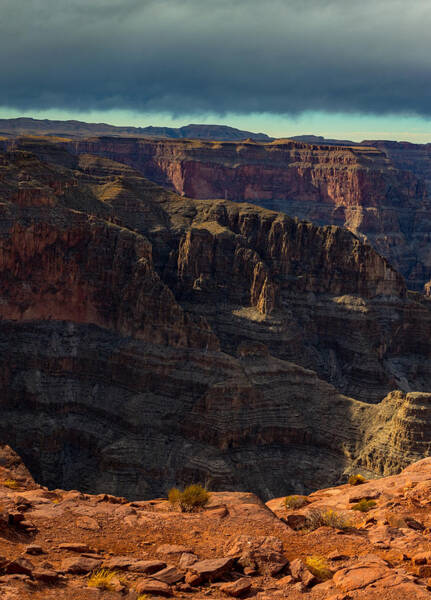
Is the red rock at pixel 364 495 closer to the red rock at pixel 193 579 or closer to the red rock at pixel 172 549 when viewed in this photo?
the red rock at pixel 172 549

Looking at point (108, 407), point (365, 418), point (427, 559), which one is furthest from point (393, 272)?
point (427, 559)

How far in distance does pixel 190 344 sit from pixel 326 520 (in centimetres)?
5150

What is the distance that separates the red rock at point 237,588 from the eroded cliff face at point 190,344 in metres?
43.8

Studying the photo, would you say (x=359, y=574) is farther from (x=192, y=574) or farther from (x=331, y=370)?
(x=331, y=370)

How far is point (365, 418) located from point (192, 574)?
51289mm

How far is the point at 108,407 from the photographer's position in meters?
76.4

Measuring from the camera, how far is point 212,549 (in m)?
23.1

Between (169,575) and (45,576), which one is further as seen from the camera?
(169,575)

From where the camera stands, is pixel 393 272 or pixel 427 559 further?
pixel 393 272

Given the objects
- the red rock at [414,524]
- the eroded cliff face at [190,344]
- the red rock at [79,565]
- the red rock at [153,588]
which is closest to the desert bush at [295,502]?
the red rock at [414,524]

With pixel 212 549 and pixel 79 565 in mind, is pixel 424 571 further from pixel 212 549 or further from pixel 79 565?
pixel 79 565

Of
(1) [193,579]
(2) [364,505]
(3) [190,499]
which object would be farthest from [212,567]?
(2) [364,505]

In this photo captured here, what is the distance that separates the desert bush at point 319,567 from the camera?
21.2 m

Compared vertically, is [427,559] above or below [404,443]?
above
